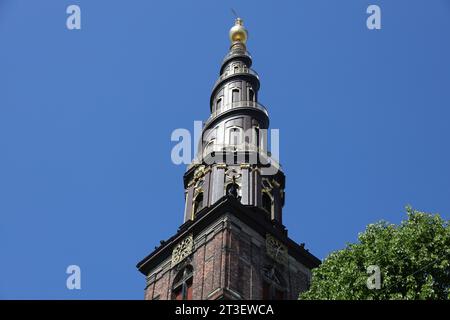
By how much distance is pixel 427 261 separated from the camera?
1249 inches

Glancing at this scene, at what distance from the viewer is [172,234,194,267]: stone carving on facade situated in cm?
4625

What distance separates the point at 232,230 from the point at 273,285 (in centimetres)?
383

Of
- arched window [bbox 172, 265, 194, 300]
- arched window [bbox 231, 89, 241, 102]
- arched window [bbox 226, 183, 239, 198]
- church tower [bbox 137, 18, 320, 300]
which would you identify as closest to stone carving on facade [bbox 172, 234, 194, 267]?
church tower [bbox 137, 18, 320, 300]

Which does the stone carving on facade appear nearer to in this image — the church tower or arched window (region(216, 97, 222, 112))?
the church tower

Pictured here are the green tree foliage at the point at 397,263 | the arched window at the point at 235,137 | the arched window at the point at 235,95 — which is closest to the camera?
the green tree foliage at the point at 397,263

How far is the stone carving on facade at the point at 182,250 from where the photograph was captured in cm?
4625

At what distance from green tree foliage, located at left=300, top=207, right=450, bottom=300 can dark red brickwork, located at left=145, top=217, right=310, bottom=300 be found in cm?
801

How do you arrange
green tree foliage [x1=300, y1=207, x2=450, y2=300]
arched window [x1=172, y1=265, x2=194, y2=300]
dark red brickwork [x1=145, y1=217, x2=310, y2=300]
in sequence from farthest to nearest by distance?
arched window [x1=172, y1=265, x2=194, y2=300], dark red brickwork [x1=145, y1=217, x2=310, y2=300], green tree foliage [x1=300, y1=207, x2=450, y2=300]

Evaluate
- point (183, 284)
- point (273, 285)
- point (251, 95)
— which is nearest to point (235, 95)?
point (251, 95)

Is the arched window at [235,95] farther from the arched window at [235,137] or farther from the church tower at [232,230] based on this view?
the arched window at [235,137]

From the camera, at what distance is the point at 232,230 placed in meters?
45.1

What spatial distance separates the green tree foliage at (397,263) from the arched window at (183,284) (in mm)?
11142

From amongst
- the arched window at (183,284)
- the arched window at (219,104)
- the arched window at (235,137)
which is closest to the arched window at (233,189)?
the arched window at (235,137)
